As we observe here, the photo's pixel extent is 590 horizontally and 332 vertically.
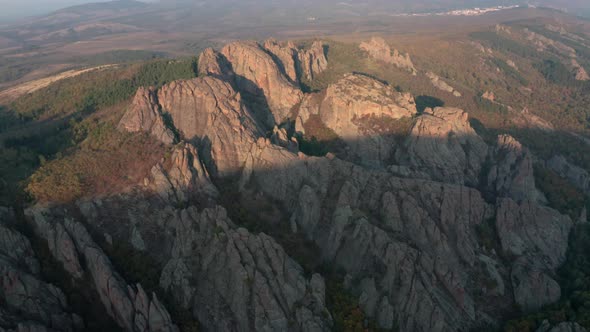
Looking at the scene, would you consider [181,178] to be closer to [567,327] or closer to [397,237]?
[397,237]

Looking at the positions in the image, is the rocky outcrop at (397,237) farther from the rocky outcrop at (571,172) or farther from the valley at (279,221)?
the rocky outcrop at (571,172)

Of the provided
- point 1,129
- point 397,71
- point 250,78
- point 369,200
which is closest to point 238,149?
point 369,200

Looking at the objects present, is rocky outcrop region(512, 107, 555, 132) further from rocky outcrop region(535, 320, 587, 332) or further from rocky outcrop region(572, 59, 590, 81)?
rocky outcrop region(535, 320, 587, 332)

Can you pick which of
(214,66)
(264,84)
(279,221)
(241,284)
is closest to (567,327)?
(241,284)

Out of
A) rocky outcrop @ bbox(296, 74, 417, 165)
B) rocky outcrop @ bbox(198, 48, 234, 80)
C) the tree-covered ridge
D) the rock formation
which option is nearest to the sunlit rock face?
rocky outcrop @ bbox(296, 74, 417, 165)

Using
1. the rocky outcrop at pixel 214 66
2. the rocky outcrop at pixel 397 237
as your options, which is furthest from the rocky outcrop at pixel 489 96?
the rocky outcrop at pixel 397 237

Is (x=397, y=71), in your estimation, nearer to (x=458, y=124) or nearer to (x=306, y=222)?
(x=458, y=124)

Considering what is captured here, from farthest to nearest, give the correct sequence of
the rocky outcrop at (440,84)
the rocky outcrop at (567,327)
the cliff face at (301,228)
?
the rocky outcrop at (440,84) < the cliff face at (301,228) < the rocky outcrop at (567,327)
